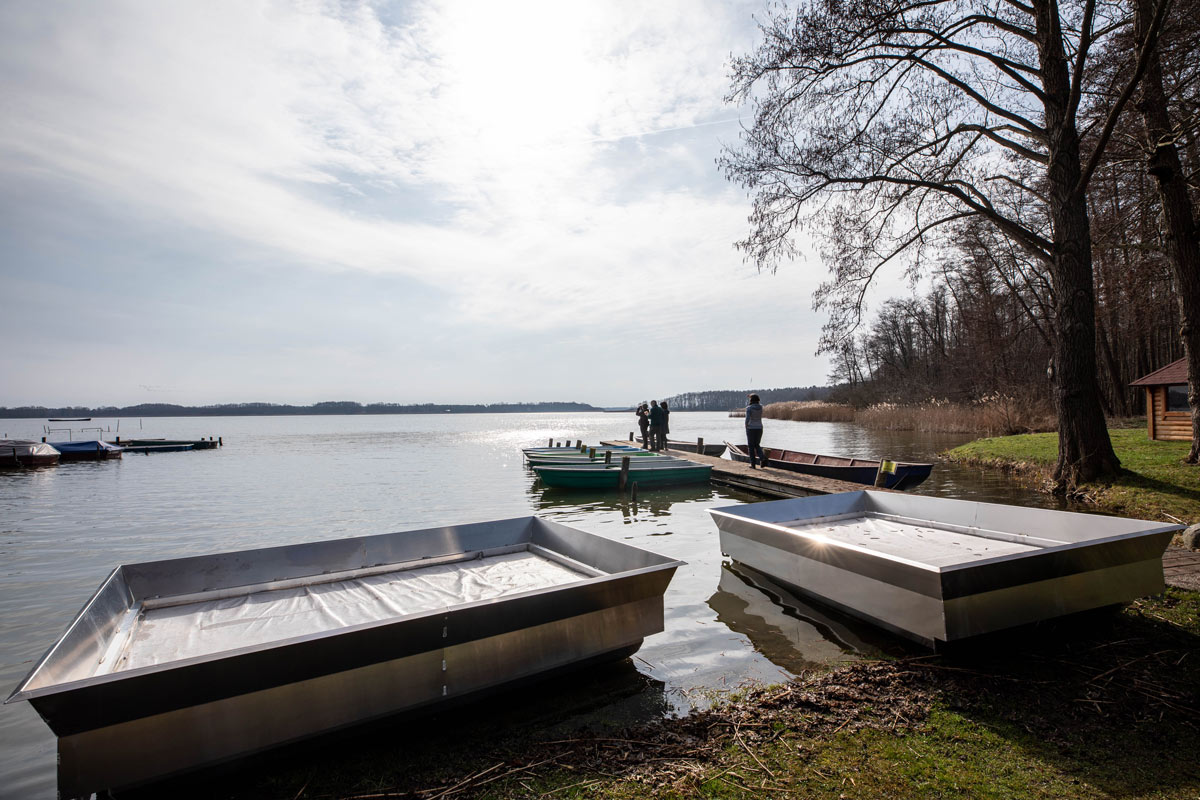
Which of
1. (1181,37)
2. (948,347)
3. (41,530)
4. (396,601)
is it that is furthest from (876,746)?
(948,347)

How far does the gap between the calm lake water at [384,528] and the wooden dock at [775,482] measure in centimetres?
49

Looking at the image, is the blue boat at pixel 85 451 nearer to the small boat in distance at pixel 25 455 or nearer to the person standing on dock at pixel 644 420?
the small boat in distance at pixel 25 455

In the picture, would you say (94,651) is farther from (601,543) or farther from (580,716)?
(601,543)

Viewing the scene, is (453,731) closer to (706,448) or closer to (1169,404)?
(1169,404)

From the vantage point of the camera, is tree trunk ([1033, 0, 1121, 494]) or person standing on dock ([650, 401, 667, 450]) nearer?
tree trunk ([1033, 0, 1121, 494])

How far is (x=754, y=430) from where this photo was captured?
16078 mm

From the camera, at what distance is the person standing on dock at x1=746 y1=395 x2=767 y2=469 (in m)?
15.4

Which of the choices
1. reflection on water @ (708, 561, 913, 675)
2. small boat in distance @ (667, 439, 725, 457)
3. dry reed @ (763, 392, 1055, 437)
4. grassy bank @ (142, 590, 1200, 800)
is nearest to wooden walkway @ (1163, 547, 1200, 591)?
grassy bank @ (142, 590, 1200, 800)

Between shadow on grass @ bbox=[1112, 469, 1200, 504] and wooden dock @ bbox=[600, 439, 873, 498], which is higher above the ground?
shadow on grass @ bbox=[1112, 469, 1200, 504]

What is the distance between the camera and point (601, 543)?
198 inches

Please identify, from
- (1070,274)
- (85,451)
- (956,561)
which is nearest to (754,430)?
(1070,274)

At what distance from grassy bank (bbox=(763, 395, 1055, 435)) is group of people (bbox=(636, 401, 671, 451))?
1309 centimetres

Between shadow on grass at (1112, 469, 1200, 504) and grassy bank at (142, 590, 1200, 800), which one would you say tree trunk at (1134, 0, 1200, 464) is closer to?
shadow on grass at (1112, 469, 1200, 504)

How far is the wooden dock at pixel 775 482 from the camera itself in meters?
12.6
